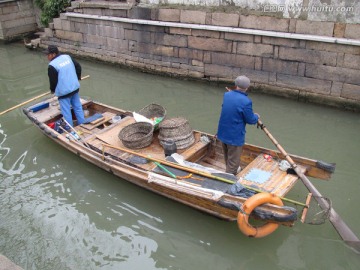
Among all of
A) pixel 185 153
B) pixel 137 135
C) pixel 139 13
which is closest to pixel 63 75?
pixel 137 135

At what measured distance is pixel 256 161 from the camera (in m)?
5.57

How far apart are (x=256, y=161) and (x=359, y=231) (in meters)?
1.69

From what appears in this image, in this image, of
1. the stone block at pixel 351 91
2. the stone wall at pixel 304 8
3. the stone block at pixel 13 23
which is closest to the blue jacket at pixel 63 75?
the stone wall at pixel 304 8

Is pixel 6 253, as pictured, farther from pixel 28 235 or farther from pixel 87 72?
pixel 87 72

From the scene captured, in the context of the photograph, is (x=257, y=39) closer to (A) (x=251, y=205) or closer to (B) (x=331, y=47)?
(B) (x=331, y=47)

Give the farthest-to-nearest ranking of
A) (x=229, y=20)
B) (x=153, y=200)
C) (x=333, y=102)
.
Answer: (x=229, y=20), (x=333, y=102), (x=153, y=200)

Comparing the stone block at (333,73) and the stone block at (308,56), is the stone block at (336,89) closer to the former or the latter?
the stone block at (333,73)

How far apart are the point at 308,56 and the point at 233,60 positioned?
1.95 meters

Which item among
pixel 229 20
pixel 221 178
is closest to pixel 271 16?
pixel 229 20

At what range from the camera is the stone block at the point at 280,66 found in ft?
29.0

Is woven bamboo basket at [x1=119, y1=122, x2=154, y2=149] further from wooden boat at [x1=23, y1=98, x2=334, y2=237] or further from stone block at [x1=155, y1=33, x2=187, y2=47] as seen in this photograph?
stone block at [x1=155, y1=33, x2=187, y2=47]

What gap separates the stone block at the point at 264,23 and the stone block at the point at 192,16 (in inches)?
44.3

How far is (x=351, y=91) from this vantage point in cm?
823

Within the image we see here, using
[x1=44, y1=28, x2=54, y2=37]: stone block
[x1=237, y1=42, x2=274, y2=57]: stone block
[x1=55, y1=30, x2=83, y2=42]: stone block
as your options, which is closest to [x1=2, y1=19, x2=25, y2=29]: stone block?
[x1=44, y1=28, x2=54, y2=37]: stone block
